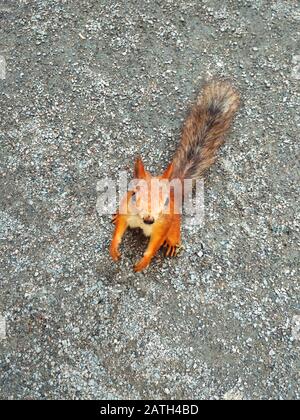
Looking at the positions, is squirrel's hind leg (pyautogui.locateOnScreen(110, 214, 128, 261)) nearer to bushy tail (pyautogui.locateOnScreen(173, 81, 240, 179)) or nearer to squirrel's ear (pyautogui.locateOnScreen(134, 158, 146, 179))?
squirrel's ear (pyautogui.locateOnScreen(134, 158, 146, 179))

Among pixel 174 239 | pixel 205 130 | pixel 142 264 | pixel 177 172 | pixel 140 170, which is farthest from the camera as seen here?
pixel 205 130

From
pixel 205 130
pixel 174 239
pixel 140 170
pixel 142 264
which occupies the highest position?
pixel 205 130

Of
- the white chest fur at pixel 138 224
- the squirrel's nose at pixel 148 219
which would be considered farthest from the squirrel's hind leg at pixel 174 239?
the squirrel's nose at pixel 148 219

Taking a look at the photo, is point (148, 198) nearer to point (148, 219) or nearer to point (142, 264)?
point (148, 219)

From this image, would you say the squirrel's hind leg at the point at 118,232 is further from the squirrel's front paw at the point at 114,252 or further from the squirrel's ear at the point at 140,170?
the squirrel's ear at the point at 140,170

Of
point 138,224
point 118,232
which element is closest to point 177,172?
point 138,224

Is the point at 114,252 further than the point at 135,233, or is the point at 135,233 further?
the point at 135,233

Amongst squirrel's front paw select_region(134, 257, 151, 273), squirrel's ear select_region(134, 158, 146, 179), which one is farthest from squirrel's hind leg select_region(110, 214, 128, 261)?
squirrel's ear select_region(134, 158, 146, 179)
